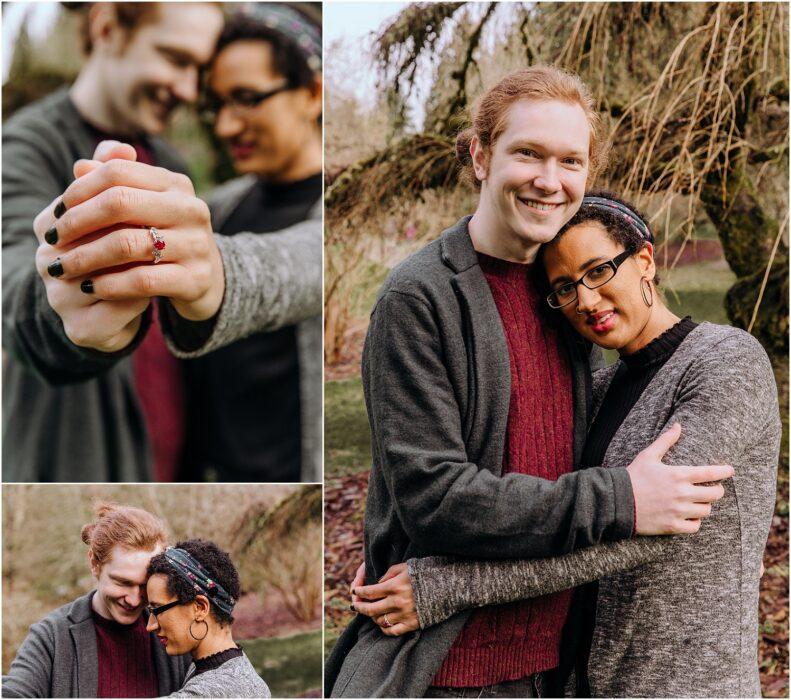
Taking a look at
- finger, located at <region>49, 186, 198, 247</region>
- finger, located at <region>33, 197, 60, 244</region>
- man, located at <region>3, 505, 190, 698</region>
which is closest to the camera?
finger, located at <region>49, 186, 198, 247</region>

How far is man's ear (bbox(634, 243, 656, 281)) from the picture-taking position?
1613 millimetres

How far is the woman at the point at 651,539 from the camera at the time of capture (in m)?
1.43

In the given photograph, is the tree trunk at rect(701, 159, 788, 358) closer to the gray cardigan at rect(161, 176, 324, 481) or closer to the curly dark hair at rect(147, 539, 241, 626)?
the gray cardigan at rect(161, 176, 324, 481)

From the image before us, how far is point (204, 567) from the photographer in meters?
2.19

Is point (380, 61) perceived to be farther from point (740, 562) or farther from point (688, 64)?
point (740, 562)

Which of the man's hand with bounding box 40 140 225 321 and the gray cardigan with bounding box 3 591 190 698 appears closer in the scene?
the man's hand with bounding box 40 140 225 321

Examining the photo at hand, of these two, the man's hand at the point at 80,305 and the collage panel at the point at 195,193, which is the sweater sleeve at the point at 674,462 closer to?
the man's hand at the point at 80,305

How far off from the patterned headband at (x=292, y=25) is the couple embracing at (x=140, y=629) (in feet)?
4.99

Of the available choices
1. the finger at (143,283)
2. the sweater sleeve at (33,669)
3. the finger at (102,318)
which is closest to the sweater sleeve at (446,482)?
the finger at (143,283)

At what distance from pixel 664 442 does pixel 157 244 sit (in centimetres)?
114

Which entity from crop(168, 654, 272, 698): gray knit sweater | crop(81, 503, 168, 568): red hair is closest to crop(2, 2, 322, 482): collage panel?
crop(81, 503, 168, 568): red hair

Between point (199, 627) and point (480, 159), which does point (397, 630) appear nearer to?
point (199, 627)

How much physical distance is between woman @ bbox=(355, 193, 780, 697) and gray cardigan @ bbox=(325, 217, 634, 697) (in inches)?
2.4

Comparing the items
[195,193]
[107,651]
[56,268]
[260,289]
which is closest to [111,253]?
[56,268]
